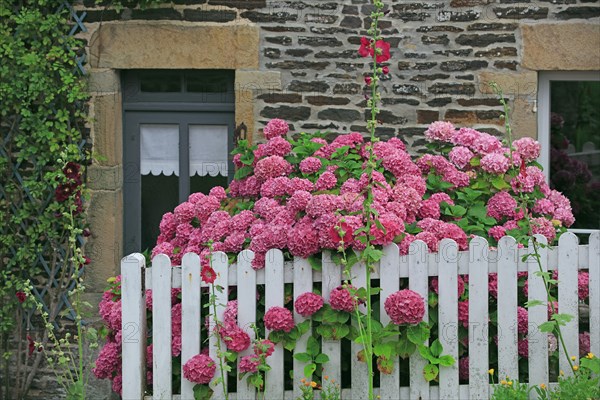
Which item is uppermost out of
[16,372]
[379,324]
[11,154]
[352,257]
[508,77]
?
[508,77]

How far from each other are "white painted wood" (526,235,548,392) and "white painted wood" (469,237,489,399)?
22cm

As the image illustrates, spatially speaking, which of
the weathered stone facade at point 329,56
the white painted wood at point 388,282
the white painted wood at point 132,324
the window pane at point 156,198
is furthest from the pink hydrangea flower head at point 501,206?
the window pane at point 156,198

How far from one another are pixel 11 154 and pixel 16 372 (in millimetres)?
1542

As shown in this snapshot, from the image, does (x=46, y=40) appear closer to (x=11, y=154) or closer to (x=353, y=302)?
(x=11, y=154)

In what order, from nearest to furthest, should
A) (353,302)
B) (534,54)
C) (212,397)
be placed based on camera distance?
(353,302) < (212,397) < (534,54)

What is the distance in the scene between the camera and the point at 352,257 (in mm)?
5156

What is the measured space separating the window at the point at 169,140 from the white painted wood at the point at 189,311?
2.61m

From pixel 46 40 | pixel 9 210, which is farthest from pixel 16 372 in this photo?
pixel 46 40

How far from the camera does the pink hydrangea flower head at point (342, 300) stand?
5078mm

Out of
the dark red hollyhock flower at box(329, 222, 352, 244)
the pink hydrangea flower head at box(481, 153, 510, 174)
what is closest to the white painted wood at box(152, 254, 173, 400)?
the dark red hollyhock flower at box(329, 222, 352, 244)

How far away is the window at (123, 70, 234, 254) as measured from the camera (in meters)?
7.77

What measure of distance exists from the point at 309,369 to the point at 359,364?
0.83 ft

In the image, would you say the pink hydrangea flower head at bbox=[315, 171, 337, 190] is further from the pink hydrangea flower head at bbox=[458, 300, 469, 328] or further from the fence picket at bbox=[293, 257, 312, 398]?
the pink hydrangea flower head at bbox=[458, 300, 469, 328]

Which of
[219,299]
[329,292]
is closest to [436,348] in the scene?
[329,292]
